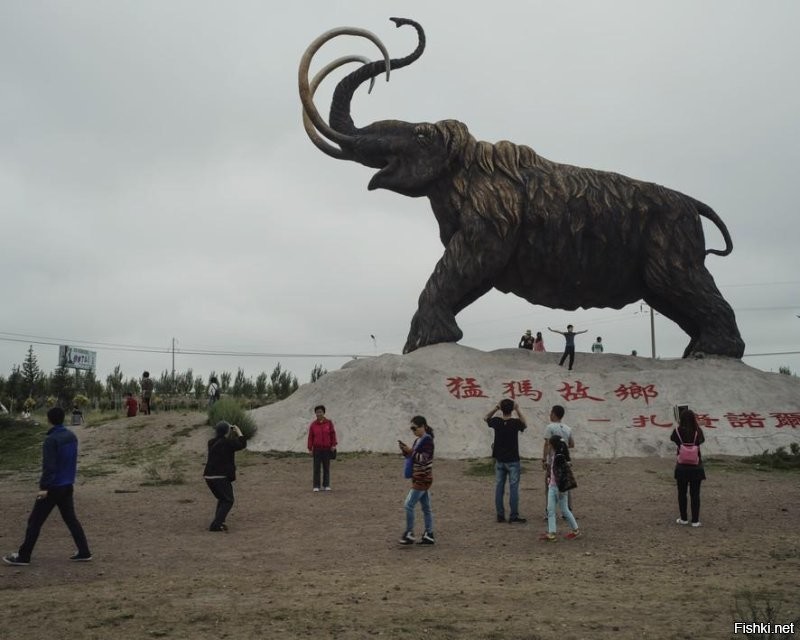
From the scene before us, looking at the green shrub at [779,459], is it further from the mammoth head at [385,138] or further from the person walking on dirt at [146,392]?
the person walking on dirt at [146,392]

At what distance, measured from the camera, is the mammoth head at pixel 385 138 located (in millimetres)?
15391

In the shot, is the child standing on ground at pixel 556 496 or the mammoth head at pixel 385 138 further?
the mammoth head at pixel 385 138

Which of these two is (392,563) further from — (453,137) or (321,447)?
(453,137)

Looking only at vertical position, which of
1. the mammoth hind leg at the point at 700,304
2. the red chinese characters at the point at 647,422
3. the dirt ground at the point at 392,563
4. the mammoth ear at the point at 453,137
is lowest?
the dirt ground at the point at 392,563

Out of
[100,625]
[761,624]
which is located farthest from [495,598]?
[100,625]

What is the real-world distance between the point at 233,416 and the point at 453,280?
497 cm

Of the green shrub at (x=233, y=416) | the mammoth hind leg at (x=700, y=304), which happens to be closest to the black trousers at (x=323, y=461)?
the green shrub at (x=233, y=416)

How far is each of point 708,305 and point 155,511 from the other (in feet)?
37.9

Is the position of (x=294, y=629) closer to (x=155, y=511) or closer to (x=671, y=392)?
(x=155, y=511)

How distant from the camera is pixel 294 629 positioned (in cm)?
471

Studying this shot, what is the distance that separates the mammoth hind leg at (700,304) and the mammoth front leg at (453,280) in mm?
3318

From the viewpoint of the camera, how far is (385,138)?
51.1 feet

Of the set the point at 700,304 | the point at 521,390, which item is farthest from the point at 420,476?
the point at 700,304

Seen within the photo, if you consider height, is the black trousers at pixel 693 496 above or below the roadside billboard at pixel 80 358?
below
